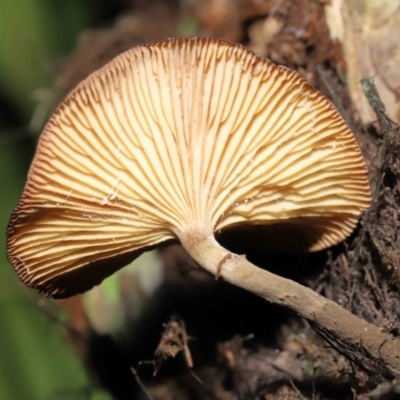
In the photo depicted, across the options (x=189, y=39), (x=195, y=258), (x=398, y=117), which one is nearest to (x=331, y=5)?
(x=398, y=117)

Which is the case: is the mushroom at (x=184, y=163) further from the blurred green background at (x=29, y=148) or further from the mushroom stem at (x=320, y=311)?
the blurred green background at (x=29, y=148)

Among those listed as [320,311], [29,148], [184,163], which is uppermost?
[184,163]


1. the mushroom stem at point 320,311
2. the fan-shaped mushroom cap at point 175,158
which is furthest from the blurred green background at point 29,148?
the mushroom stem at point 320,311

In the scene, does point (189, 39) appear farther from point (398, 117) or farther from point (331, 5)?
point (331, 5)

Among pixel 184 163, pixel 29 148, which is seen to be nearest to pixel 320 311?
pixel 184 163

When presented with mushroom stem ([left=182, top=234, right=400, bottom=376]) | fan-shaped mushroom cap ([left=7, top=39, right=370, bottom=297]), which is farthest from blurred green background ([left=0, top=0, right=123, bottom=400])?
mushroom stem ([left=182, top=234, right=400, bottom=376])

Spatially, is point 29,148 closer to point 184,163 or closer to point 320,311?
point 184,163

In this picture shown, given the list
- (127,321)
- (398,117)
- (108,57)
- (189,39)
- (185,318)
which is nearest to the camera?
(189,39)
